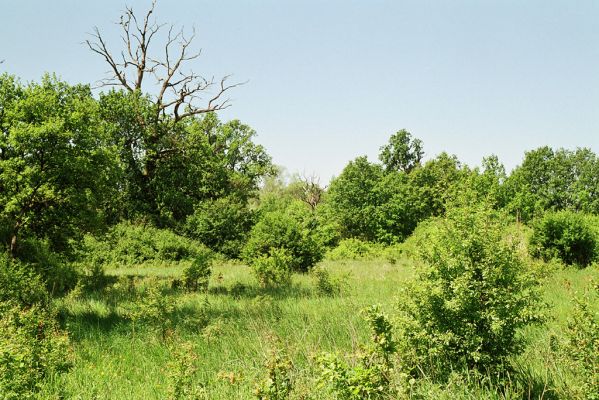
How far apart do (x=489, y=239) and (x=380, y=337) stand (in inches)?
64.4

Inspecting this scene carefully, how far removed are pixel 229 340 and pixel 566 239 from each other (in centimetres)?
1739

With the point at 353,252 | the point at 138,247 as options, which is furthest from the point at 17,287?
the point at 353,252

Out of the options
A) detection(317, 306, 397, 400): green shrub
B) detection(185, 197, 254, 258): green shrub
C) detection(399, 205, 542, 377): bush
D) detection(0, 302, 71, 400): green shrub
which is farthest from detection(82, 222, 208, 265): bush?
detection(317, 306, 397, 400): green shrub

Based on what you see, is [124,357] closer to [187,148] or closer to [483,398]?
[483,398]

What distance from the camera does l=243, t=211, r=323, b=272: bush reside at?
61.9 ft

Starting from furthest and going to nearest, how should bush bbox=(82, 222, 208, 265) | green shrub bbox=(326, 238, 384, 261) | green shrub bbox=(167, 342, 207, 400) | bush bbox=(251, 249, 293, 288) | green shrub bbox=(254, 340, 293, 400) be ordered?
1. green shrub bbox=(326, 238, 384, 261)
2. bush bbox=(82, 222, 208, 265)
3. bush bbox=(251, 249, 293, 288)
4. green shrub bbox=(167, 342, 207, 400)
5. green shrub bbox=(254, 340, 293, 400)

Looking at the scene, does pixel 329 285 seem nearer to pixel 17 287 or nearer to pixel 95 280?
pixel 17 287

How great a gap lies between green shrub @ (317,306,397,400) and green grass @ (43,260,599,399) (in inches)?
15.9

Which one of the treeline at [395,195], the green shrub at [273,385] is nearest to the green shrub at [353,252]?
the treeline at [395,195]

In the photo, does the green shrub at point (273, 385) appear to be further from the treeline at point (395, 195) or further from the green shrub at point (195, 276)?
the treeline at point (395, 195)

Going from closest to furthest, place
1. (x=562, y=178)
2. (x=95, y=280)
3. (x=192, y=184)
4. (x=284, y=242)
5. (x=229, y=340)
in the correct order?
(x=229, y=340) → (x=95, y=280) → (x=284, y=242) → (x=192, y=184) → (x=562, y=178)

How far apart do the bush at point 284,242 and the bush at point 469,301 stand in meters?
14.1

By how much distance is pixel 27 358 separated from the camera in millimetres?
5188

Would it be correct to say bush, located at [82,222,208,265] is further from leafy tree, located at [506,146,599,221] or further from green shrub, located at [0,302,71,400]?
leafy tree, located at [506,146,599,221]
